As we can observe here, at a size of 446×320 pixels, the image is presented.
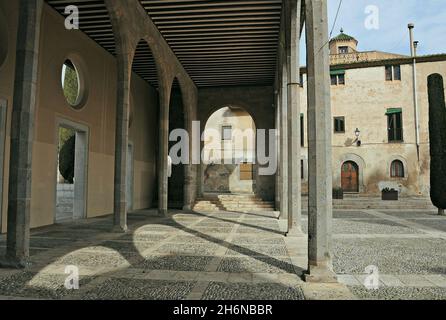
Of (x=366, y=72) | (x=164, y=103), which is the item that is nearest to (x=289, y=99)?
(x=164, y=103)

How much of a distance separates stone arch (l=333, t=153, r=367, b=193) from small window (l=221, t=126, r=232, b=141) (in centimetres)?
837

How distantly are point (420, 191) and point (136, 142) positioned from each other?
17586mm

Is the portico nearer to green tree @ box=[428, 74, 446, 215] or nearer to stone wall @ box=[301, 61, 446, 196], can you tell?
green tree @ box=[428, 74, 446, 215]

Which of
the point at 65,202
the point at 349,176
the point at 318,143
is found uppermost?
the point at 318,143

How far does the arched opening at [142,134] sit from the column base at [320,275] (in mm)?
10406

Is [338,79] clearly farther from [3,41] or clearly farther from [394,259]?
[3,41]

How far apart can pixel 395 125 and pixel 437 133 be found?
24.8 ft

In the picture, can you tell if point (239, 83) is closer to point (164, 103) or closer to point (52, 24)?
point (164, 103)

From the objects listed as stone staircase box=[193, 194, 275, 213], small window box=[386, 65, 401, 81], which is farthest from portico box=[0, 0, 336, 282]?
small window box=[386, 65, 401, 81]

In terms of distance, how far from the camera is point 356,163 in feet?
72.2

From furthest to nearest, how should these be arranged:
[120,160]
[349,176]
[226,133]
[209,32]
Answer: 1. [226,133]
2. [349,176]
3. [209,32]
4. [120,160]

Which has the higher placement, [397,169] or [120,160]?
[397,169]

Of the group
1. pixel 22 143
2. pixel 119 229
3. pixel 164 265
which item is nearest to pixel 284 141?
pixel 119 229

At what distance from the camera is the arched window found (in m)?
21.4
